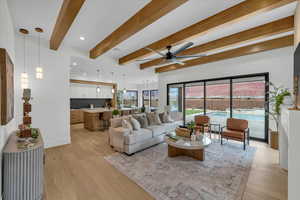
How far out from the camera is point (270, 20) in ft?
8.75

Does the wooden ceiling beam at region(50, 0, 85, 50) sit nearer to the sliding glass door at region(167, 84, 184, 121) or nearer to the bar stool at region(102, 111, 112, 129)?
the bar stool at region(102, 111, 112, 129)

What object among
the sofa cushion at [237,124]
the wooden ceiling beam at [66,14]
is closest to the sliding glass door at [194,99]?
the sofa cushion at [237,124]

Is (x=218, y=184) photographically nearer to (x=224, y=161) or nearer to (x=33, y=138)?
(x=224, y=161)

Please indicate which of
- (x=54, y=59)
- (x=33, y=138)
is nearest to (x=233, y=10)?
(x=33, y=138)

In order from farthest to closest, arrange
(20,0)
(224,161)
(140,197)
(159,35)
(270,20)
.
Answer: (159,35) → (224,161) → (270,20) → (20,0) → (140,197)

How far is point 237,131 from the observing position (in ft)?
12.7

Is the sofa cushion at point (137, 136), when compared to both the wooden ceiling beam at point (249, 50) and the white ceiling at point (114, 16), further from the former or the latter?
the wooden ceiling beam at point (249, 50)

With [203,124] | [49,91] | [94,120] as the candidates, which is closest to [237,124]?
[203,124]

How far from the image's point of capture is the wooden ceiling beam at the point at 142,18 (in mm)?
1866

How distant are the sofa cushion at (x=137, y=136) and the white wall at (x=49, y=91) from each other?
7.26 ft

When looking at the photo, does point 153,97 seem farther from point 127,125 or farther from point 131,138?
point 131,138

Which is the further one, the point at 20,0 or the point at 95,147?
the point at 95,147

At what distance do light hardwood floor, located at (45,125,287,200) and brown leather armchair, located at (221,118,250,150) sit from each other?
0.52 m

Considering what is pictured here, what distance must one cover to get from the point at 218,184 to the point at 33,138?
10.5ft
